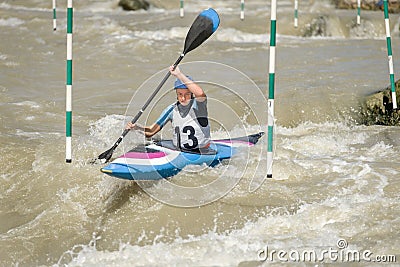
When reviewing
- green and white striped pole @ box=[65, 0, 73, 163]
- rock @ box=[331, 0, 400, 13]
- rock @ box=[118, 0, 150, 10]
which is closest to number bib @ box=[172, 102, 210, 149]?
green and white striped pole @ box=[65, 0, 73, 163]

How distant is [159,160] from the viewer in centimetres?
450

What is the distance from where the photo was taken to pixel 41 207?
443 centimetres

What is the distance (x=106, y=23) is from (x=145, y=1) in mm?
3296

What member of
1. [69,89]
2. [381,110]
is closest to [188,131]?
[69,89]

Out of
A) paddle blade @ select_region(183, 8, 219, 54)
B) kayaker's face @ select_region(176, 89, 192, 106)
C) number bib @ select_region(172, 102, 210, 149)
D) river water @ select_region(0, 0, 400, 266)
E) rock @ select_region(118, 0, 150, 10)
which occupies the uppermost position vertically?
paddle blade @ select_region(183, 8, 219, 54)

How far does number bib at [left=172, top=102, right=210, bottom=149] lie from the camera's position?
4695 mm

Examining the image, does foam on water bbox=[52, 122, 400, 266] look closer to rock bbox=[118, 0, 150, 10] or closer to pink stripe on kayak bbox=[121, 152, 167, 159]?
pink stripe on kayak bbox=[121, 152, 167, 159]

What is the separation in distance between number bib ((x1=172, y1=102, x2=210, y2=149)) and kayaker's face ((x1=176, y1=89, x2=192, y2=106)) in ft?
0.31

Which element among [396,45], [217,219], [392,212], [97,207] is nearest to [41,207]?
[97,207]

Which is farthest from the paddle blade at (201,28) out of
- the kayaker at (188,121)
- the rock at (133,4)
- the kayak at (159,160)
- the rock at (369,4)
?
the rock at (133,4)

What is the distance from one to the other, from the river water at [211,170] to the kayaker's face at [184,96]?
434mm

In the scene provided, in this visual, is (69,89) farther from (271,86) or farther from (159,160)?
(271,86)

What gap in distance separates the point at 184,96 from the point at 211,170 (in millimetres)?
557

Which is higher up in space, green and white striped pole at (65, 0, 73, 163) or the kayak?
green and white striped pole at (65, 0, 73, 163)
